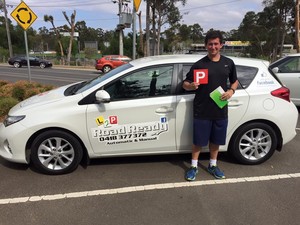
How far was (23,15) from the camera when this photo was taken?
30.7ft

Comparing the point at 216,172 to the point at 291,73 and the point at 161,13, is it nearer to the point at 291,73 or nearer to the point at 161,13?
the point at 291,73

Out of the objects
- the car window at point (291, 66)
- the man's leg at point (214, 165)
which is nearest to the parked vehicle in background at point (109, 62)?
the car window at point (291, 66)

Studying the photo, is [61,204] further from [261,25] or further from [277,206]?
[261,25]

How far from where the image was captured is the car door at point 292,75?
7512 mm

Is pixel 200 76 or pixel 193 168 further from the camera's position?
pixel 193 168

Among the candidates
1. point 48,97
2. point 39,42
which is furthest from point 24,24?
point 39,42

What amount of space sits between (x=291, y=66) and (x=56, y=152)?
20.6 feet

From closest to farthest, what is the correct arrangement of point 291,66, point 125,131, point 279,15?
1. point 125,131
2. point 291,66
3. point 279,15

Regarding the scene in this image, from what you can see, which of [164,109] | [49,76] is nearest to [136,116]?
[164,109]

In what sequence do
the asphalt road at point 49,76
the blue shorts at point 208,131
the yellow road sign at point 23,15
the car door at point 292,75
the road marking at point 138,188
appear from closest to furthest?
the road marking at point 138,188, the blue shorts at point 208,131, the car door at point 292,75, the yellow road sign at point 23,15, the asphalt road at point 49,76

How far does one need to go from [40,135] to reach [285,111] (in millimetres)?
3370

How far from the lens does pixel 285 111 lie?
4.38m

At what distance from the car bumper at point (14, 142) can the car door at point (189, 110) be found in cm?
199

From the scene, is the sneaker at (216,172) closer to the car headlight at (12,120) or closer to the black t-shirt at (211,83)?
the black t-shirt at (211,83)
